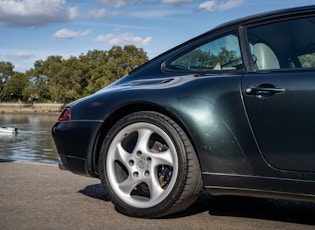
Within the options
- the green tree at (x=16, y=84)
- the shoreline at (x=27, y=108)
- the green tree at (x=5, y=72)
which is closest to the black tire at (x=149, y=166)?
the shoreline at (x=27, y=108)

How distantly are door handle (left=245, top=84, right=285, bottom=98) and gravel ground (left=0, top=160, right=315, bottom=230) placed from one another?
2.72 ft

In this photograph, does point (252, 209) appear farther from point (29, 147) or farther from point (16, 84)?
point (16, 84)

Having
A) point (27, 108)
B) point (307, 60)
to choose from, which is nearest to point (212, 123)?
point (307, 60)

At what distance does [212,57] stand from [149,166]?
89 centimetres

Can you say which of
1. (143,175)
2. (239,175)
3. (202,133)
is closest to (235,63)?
Result: (202,133)

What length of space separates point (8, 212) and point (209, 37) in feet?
6.19

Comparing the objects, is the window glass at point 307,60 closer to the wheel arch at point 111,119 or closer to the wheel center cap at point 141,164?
the wheel arch at point 111,119

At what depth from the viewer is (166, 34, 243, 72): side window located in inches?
130

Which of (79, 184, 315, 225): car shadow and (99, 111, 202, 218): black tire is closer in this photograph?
(99, 111, 202, 218): black tire

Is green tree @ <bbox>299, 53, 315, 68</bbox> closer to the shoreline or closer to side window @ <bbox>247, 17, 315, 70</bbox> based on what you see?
side window @ <bbox>247, 17, 315, 70</bbox>

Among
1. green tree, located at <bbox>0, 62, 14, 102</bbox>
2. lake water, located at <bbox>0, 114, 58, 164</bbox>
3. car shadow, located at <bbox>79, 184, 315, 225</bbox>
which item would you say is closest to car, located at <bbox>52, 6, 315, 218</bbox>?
car shadow, located at <bbox>79, 184, 315, 225</bbox>

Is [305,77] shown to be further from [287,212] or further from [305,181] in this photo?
[287,212]

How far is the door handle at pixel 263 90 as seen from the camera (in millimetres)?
2916

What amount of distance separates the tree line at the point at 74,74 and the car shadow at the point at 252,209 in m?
88.1
